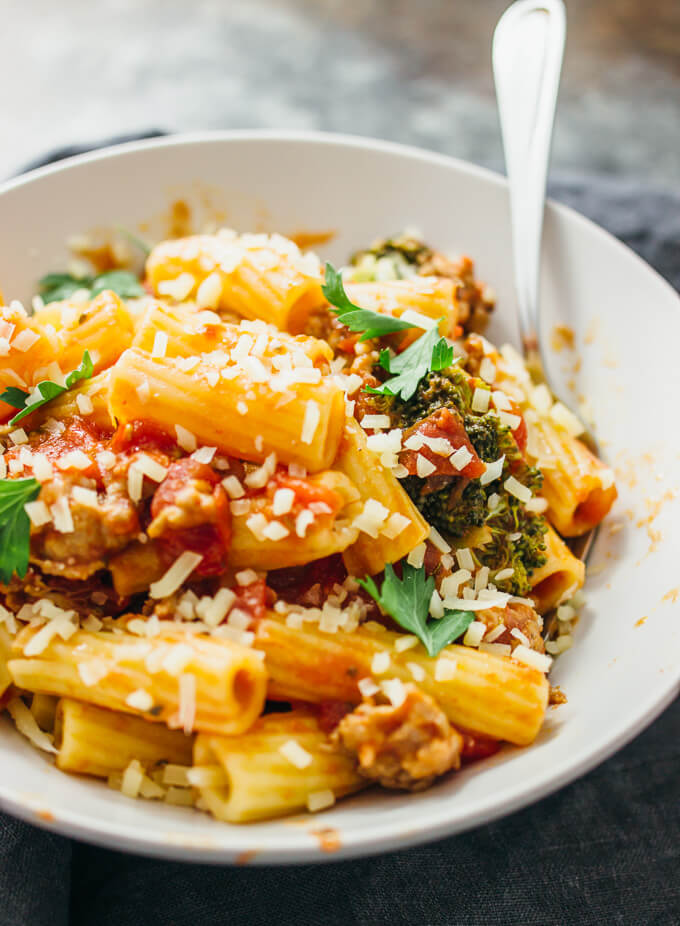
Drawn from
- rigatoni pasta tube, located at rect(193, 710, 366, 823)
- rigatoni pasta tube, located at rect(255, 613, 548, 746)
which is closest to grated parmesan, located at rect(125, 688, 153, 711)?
rigatoni pasta tube, located at rect(193, 710, 366, 823)

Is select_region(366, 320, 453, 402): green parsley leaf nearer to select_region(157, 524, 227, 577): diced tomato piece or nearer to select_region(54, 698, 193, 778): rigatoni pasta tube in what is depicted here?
select_region(157, 524, 227, 577): diced tomato piece

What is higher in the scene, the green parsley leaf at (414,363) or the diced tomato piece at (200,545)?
the green parsley leaf at (414,363)

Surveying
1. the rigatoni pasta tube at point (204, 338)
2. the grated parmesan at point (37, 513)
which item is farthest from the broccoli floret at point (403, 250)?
the grated parmesan at point (37, 513)

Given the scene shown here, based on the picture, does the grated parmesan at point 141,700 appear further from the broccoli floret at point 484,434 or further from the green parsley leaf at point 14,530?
the broccoli floret at point 484,434

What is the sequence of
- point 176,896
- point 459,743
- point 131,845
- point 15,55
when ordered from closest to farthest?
1. point 131,845
2. point 459,743
3. point 176,896
4. point 15,55

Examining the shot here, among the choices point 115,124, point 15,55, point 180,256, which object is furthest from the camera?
point 15,55

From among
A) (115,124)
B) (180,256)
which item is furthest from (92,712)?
(115,124)

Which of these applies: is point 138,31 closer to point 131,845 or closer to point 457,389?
point 457,389
